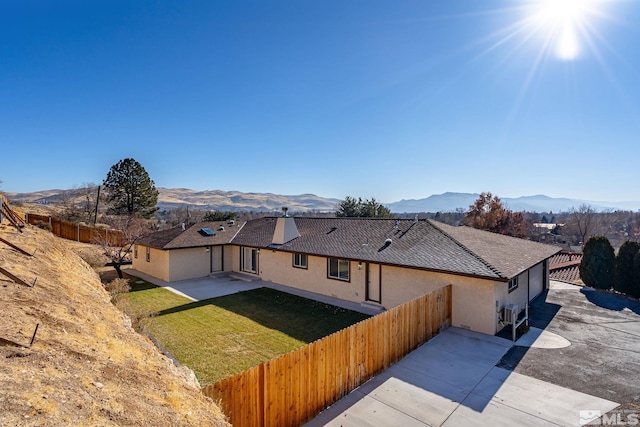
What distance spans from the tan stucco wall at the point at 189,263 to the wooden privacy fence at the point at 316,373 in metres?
15.2

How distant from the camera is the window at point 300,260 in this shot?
1692 cm

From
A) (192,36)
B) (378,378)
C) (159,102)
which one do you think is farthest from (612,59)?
(159,102)

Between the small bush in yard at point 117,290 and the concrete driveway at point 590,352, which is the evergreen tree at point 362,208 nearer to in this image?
the concrete driveway at point 590,352

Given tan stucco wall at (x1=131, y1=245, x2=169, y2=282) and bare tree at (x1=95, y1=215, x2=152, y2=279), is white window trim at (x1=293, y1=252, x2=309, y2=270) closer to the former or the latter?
tan stucco wall at (x1=131, y1=245, x2=169, y2=282)

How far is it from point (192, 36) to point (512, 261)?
17.5m

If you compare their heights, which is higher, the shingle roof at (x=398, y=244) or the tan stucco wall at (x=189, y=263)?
the shingle roof at (x=398, y=244)

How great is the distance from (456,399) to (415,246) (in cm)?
748

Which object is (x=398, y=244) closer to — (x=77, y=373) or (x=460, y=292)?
(x=460, y=292)

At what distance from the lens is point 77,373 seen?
3.83m

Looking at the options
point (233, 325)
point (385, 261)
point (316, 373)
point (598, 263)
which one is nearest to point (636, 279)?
point (598, 263)

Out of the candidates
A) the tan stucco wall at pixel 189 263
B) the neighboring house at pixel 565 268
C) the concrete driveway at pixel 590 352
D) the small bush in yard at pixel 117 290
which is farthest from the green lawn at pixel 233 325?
the neighboring house at pixel 565 268

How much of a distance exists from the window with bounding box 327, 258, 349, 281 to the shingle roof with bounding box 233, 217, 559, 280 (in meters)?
0.62

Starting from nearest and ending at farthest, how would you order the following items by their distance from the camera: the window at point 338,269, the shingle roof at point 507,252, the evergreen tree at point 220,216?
1. the shingle roof at point 507,252
2. the window at point 338,269
3. the evergreen tree at point 220,216

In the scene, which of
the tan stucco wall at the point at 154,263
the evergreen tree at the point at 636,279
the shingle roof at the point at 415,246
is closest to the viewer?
the shingle roof at the point at 415,246
